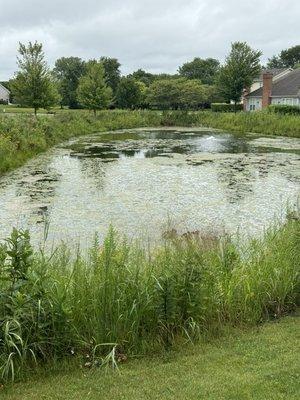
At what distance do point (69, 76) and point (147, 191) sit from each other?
69582 millimetres

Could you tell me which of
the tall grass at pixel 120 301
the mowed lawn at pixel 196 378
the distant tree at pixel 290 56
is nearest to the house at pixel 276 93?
the tall grass at pixel 120 301

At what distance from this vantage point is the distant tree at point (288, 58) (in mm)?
100750

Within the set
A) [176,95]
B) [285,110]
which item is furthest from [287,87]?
[285,110]

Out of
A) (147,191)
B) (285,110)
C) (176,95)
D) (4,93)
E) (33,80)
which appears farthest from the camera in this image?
(4,93)

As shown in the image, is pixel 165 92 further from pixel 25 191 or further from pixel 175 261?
Result: pixel 175 261

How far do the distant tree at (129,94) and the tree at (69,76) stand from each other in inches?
213

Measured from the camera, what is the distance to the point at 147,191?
1372 centimetres

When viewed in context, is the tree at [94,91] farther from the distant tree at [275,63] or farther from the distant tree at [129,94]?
the distant tree at [275,63]

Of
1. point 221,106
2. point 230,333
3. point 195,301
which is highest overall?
point 221,106

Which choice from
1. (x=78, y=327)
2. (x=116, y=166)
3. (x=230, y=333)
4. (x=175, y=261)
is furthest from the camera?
(x=116, y=166)

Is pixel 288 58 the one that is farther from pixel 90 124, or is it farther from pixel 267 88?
pixel 90 124

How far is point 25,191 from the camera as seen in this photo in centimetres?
1343

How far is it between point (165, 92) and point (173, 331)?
54016mm

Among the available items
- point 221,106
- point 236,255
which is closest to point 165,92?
point 221,106
